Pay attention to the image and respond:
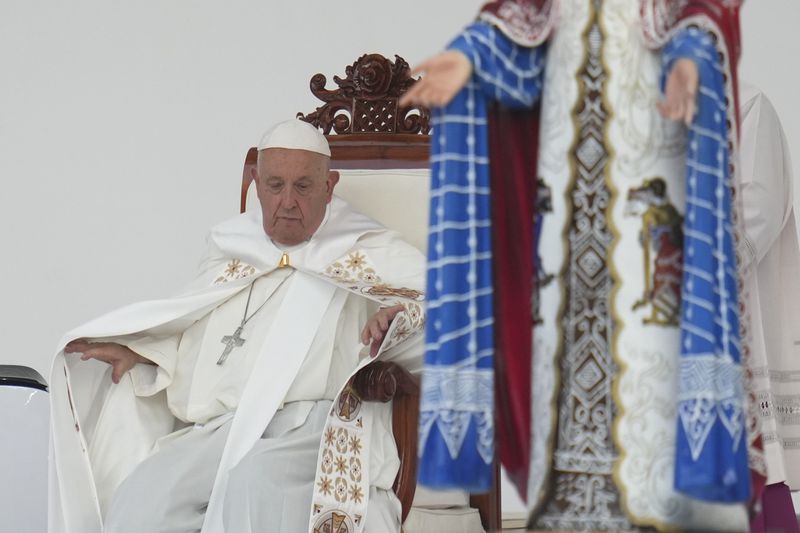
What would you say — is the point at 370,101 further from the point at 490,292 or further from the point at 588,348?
the point at 588,348

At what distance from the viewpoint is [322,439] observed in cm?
414

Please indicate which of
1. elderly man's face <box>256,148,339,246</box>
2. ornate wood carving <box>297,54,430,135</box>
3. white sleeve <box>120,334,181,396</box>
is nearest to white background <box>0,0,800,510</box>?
ornate wood carving <box>297,54,430,135</box>

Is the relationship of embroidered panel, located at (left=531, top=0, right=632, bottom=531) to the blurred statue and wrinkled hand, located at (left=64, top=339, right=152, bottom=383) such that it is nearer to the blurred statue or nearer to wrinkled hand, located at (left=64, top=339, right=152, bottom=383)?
the blurred statue

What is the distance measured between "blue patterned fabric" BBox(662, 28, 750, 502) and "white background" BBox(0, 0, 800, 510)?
406 centimetres

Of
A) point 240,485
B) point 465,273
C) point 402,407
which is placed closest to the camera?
point 465,273

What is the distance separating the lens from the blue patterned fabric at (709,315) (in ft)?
8.93

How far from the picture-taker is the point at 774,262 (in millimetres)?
4223

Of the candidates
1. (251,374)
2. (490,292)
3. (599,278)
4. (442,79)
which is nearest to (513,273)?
(490,292)

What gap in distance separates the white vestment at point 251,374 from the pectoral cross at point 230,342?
2 centimetres

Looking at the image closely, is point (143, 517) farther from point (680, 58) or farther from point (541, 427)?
point (680, 58)

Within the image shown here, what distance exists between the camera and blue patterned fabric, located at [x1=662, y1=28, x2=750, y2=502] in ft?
8.93

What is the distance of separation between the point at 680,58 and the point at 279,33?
423cm

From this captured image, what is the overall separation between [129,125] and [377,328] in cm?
312

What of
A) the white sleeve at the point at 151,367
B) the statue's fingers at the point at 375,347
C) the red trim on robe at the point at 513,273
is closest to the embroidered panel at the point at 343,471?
the statue's fingers at the point at 375,347
